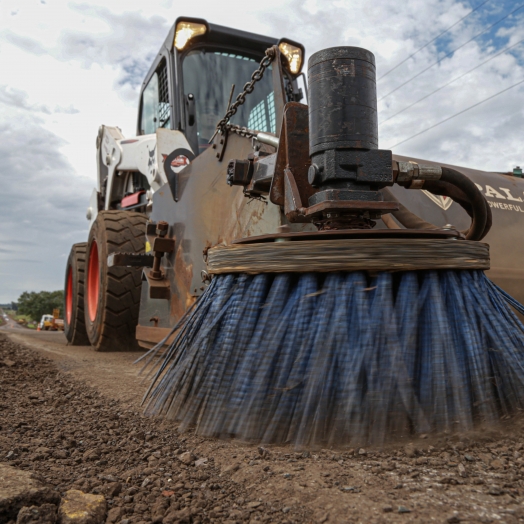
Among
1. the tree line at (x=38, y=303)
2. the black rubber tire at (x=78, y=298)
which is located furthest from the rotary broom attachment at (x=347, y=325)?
the tree line at (x=38, y=303)

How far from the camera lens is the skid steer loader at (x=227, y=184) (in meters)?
1.63

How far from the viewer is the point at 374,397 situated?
4.50ft

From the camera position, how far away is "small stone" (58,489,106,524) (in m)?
1.08

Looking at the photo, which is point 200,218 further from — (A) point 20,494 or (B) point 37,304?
(B) point 37,304

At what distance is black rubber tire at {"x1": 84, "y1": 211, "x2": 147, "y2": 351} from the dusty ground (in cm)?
242

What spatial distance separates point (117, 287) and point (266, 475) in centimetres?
320

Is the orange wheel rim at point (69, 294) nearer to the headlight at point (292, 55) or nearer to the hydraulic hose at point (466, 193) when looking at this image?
the headlight at point (292, 55)

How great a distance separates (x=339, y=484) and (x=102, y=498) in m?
0.50

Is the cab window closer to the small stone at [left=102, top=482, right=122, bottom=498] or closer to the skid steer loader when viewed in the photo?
the skid steer loader

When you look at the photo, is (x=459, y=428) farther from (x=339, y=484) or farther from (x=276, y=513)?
(x=276, y=513)

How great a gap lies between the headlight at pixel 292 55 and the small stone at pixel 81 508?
4072 mm

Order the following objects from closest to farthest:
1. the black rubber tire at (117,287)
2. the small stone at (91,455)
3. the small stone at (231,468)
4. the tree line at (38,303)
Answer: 1. the small stone at (231,468)
2. the small stone at (91,455)
3. the black rubber tire at (117,287)
4. the tree line at (38,303)

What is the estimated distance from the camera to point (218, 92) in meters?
4.38

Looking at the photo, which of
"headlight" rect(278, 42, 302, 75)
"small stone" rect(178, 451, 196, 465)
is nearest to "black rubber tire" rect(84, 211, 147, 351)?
"headlight" rect(278, 42, 302, 75)
